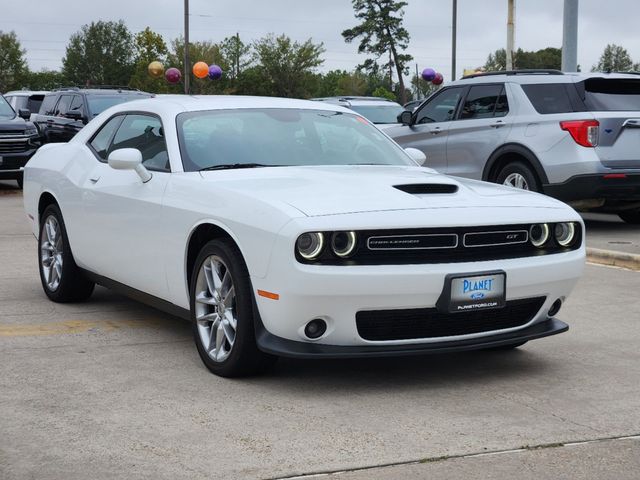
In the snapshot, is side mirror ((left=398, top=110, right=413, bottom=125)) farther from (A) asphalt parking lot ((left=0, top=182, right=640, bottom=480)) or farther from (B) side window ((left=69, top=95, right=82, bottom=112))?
(B) side window ((left=69, top=95, right=82, bottom=112))

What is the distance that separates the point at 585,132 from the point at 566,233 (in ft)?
22.2

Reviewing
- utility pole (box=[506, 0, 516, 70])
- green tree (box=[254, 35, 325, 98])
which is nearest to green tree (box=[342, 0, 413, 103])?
green tree (box=[254, 35, 325, 98])

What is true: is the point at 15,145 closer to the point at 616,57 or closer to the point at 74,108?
the point at 74,108

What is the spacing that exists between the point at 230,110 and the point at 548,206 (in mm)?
2063

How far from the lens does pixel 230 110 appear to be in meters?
6.92

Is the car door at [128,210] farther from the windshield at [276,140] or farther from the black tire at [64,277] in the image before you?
the black tire at [64,277]

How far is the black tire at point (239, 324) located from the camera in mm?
5559

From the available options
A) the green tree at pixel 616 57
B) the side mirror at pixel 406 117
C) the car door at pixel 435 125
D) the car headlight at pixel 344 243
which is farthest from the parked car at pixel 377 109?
the green tree at pixel 616 57

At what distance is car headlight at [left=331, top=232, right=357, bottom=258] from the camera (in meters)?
5.29

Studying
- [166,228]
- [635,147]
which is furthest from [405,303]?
[635,147]

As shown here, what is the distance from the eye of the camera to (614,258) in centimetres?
1040

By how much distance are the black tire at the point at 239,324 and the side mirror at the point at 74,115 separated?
16.4 m

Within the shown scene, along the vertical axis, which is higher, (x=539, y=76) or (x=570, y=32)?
(x=570, y=32)

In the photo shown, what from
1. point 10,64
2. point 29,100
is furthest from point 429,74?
point 10,64
